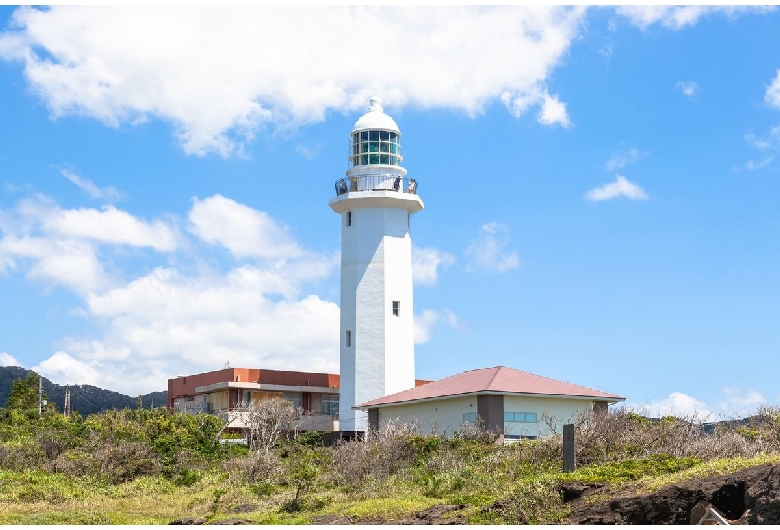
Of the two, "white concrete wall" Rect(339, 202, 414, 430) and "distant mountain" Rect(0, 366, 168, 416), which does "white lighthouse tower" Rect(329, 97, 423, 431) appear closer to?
"white concrete wall" Rect(339, 202, 414, 430)

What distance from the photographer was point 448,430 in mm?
29562

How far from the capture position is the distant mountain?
81.5m

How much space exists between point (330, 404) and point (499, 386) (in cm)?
1839

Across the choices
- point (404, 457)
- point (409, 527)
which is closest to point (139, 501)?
point (404, 457)

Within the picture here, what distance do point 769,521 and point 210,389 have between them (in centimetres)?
3558

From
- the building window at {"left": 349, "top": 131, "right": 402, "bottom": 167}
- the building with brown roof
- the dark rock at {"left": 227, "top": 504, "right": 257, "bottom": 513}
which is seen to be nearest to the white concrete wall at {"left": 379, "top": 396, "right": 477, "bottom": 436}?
the building with brown roof

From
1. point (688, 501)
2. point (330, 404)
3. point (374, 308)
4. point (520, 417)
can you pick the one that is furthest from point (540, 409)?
point (330, 404)

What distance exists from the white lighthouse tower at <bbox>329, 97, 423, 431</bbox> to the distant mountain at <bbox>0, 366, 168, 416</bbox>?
4696cm

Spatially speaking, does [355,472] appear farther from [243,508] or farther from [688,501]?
[688,501]

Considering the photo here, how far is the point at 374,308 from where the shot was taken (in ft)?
124

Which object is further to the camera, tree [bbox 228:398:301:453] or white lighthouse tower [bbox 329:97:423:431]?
white lighthouse tower [bbox 329:97:423:431]

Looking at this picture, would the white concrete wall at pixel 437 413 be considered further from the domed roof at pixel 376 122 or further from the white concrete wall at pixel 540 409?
the domed roof at pixel 376 122

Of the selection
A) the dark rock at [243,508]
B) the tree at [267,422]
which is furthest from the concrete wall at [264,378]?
the dark rock at [243,508]

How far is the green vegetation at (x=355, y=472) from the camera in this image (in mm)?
15000
